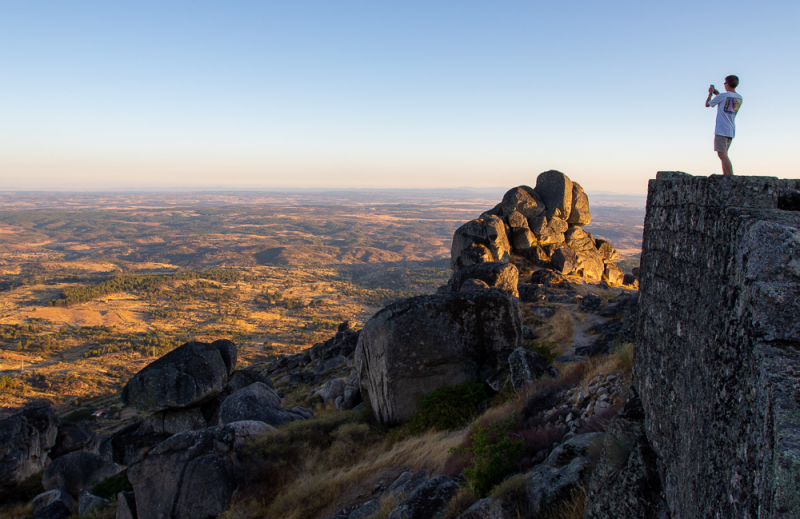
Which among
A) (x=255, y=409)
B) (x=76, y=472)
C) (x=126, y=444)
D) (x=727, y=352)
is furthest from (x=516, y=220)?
(x=727, y=352)

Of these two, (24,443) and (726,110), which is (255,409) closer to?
(24,443)

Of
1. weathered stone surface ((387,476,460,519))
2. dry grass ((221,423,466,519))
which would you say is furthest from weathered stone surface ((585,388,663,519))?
dry grass ((221,423,466,519))

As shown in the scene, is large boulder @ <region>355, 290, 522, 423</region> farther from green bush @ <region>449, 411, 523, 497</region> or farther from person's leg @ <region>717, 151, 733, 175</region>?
person's leg @ <region>717, 151, 733, 175</region>

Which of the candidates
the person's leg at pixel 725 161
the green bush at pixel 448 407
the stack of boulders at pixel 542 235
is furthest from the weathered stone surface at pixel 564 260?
the person's leg at pixel 725 161

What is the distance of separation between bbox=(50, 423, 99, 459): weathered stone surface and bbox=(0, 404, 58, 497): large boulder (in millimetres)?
959

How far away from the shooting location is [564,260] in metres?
31.8

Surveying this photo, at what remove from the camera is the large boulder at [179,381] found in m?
20.0

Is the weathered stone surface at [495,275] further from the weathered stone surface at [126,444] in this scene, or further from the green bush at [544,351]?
the weathered stone surface at [126,444]

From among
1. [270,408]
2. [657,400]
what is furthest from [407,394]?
[657,400]

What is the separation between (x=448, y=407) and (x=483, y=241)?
20303 mm

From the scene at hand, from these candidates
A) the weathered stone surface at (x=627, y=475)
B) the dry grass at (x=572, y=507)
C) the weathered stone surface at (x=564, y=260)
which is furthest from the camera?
the weathered stone surface at (x=564, y=260)

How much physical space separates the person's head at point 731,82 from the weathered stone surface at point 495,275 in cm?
1824

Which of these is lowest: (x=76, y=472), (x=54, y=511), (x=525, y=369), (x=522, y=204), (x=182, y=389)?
(x=76, y=472)

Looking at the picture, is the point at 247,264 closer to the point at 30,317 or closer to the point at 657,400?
the point at 30,317
